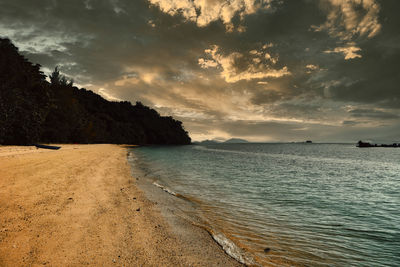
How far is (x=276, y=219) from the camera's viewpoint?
905 cm

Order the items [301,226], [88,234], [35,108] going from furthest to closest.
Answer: [35,108] < [301,226] < [88,234]

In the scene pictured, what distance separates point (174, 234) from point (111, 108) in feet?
495

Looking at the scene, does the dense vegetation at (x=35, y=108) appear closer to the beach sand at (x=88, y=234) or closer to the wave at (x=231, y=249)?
the beach sand at (x=88, y=234)

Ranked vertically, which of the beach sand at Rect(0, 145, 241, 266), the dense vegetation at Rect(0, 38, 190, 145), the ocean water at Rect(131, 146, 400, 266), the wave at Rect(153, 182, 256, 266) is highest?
the dense vegetation at Rect(0, 38, 190, 145)

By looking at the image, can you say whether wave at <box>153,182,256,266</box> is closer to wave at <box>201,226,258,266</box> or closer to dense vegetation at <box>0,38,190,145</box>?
wave at <box>201,226,258,266</box>

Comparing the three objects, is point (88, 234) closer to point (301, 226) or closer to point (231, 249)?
point (231, 249)

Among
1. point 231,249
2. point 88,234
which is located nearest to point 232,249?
point 231,249

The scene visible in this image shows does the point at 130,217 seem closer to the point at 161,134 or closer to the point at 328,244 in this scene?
the point at 328,244

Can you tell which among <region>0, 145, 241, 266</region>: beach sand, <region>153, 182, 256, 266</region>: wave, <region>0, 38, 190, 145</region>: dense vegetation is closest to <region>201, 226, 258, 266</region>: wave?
<region>153, 182, 256, 266</region>: wave

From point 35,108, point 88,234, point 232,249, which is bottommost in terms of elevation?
point 232,249

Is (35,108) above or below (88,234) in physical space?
above

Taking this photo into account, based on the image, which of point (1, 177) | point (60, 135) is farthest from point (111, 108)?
point (1, 177)

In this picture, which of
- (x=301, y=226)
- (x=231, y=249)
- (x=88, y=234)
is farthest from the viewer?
(x=301, y=226)

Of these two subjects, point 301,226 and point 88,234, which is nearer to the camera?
point 88,234
